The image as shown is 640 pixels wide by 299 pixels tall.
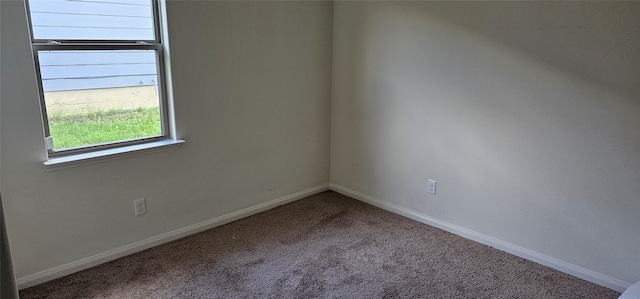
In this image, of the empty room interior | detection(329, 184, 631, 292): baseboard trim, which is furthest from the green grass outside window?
detection(329, 184, 631, 292): baseboard trim

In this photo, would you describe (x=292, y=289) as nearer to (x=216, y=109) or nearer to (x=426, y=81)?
(x=216, y=109)

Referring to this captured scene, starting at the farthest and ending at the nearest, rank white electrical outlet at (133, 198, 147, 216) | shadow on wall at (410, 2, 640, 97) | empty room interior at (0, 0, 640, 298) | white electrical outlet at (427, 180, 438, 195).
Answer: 1. white electrical outlet at (427, 180, 438, 195)
2. white electrical outlet at (133, 198, 147, 216)
3. empty room interior at (0, 0, 640, 298)
4. shadow on wall at (410, 2, 640, 97)

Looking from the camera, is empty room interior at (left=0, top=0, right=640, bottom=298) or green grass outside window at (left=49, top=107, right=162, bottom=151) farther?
green grass outside window at (left=49, top=107, right=162, bottom=151)

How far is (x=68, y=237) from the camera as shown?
2.40 metres

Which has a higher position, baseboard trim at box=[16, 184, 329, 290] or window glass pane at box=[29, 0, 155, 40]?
window glass pane at box=[29, 0, 155, 40]

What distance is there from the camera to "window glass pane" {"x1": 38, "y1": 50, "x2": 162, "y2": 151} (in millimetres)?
2275

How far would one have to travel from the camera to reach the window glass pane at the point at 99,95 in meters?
2.28

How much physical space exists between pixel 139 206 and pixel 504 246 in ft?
8.08

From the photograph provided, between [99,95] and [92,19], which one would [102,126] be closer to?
[99,95]

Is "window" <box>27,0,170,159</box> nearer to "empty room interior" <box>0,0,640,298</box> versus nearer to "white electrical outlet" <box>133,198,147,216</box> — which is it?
"empty room interior" <box>0,0,640,298</box>

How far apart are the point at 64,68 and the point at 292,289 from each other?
1.79m

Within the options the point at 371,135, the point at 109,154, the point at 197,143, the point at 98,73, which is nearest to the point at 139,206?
the point at 109,154

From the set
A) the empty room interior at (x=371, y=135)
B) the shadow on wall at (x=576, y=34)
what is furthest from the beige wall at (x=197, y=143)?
the shadow on wall at (x=576, y=34)

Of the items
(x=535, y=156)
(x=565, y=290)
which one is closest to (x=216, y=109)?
(x=535, y=156)
